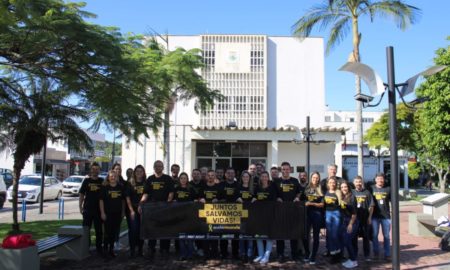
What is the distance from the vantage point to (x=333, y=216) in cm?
917

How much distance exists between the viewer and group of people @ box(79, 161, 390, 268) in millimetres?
9281

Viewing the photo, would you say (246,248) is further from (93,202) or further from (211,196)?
→ (93,202)

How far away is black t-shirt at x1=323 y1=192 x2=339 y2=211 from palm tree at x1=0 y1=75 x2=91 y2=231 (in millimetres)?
5542

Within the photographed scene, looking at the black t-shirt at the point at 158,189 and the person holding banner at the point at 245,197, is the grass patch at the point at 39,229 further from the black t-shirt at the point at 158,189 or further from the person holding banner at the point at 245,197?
the person holding banner at the point at 245,197

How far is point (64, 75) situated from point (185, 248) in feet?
13.8

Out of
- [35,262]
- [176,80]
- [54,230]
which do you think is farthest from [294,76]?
[35,262]

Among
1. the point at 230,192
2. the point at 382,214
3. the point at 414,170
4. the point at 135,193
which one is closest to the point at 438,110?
the point at 382,214

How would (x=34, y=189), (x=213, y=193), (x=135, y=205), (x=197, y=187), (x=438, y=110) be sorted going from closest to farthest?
(x=213, y=193) → (x=135, y=205) → (x=197, y=187) → (x=438, y=110) → (x=34, y=189)

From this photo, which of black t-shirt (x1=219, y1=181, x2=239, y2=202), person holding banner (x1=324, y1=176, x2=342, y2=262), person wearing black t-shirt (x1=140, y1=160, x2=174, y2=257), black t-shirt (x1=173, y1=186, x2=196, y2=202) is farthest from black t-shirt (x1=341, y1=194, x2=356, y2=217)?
person wearing black t-shirt (x1=140, y1=160, x2=174, y2=257)

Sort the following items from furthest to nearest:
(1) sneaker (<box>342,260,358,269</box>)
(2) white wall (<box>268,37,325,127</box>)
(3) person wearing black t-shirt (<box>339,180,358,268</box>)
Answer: (2) white wall (<box>268,37,325,127</box>), (3) person wearing black t-shirt (<box>339,180,358,268</box>), (1) sneaker (<box>342,260,358,269</box>)

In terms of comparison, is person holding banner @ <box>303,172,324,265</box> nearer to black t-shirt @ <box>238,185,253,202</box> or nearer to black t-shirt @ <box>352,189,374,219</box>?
black t-shirt @ <box>352,189,374,219</box>

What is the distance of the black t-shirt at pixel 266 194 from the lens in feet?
31.1

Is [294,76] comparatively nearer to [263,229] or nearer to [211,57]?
[211,57]

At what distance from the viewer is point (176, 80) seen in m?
17.8
